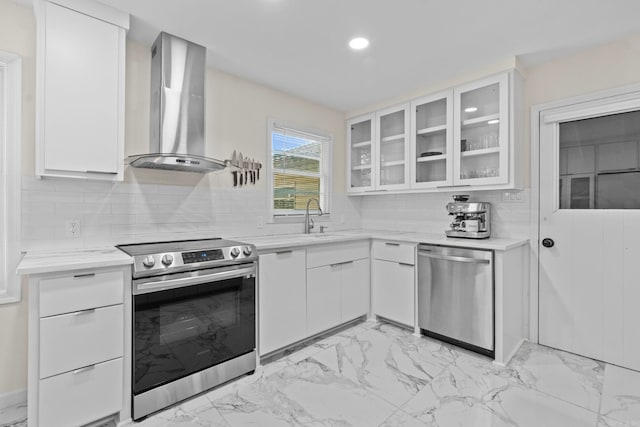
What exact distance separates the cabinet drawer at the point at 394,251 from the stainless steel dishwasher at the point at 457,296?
0.11 m

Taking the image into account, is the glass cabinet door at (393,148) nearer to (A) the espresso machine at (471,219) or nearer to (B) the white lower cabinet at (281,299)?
(A) the espresso machine at (471,219)

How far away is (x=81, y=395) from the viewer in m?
1.71

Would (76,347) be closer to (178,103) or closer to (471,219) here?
(178,103)

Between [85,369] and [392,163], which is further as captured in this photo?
[392,163]

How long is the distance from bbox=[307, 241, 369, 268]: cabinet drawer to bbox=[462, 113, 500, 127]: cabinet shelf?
1.53 m

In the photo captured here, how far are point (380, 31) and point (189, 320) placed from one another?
2.41 m

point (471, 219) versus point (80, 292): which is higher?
point (471, 219)

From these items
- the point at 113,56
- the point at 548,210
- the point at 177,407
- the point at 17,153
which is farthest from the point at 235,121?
the point at 548,210

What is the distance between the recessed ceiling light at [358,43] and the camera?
2457 millimetres

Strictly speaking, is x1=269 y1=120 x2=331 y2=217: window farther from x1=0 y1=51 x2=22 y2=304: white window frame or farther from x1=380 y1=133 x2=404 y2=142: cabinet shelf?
x1=0 y1=51 x2=22 y2=304: white window frame

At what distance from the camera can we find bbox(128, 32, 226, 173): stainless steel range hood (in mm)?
2379

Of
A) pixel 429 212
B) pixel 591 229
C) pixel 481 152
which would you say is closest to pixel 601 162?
→ pixel 591 229

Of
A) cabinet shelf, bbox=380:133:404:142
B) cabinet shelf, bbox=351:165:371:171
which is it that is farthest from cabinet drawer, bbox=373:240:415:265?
cabinet shelf, bbox=380:133:404:142

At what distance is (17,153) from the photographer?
2.04 meters
